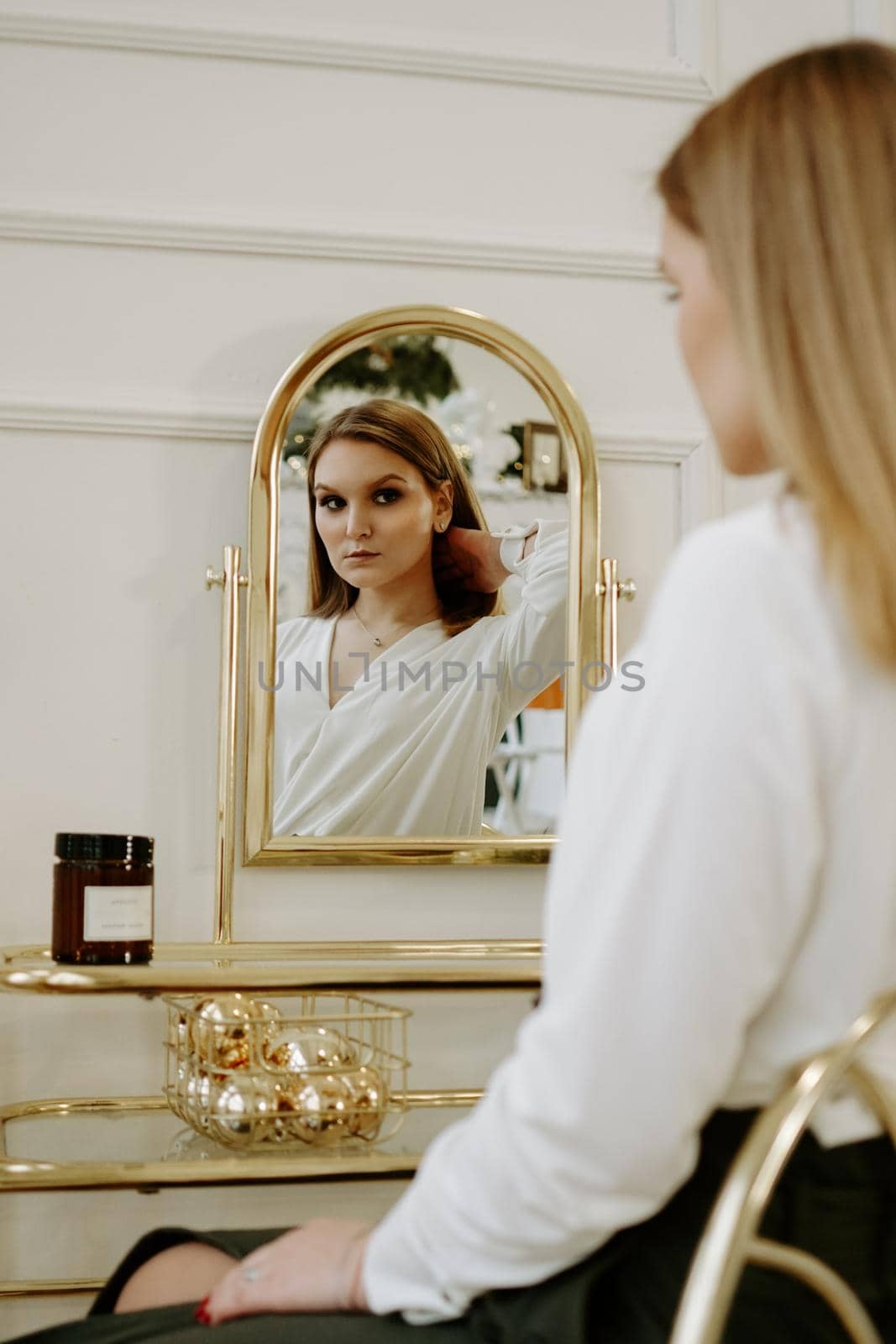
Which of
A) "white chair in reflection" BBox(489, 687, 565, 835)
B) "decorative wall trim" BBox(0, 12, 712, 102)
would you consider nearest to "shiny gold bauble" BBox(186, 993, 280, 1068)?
"white chair in reflection" BBox(489, 687, 565, 835)

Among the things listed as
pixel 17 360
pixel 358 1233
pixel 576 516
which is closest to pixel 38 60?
pixel 17 360

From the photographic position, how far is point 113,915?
60.2 inches

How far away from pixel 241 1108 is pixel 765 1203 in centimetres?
94

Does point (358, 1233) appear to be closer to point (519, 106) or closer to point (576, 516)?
point (576, 516)

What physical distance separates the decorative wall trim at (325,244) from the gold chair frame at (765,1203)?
1.54 m

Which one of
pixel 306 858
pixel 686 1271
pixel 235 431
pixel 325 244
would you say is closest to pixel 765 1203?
pixel 686 1271

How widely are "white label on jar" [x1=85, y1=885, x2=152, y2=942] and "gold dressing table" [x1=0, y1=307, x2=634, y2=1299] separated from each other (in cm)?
10

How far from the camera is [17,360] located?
190 centimetres

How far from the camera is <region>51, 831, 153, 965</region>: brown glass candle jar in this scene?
4.99 feet

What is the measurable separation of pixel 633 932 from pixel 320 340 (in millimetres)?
1378

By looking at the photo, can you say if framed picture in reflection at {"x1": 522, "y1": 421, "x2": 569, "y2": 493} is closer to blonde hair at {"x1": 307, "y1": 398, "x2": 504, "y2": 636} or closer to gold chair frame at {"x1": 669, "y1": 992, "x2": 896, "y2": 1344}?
blonde hair at {"x1": 307, "y1": 398, "x2": 504, "y2": 636}

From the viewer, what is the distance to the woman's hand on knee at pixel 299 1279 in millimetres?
832

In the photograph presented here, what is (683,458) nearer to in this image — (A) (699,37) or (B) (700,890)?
(A) (699,37)

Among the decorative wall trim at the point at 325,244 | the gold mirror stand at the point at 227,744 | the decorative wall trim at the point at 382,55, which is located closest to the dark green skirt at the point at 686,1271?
the gold mirror stand at the point at 227,744
